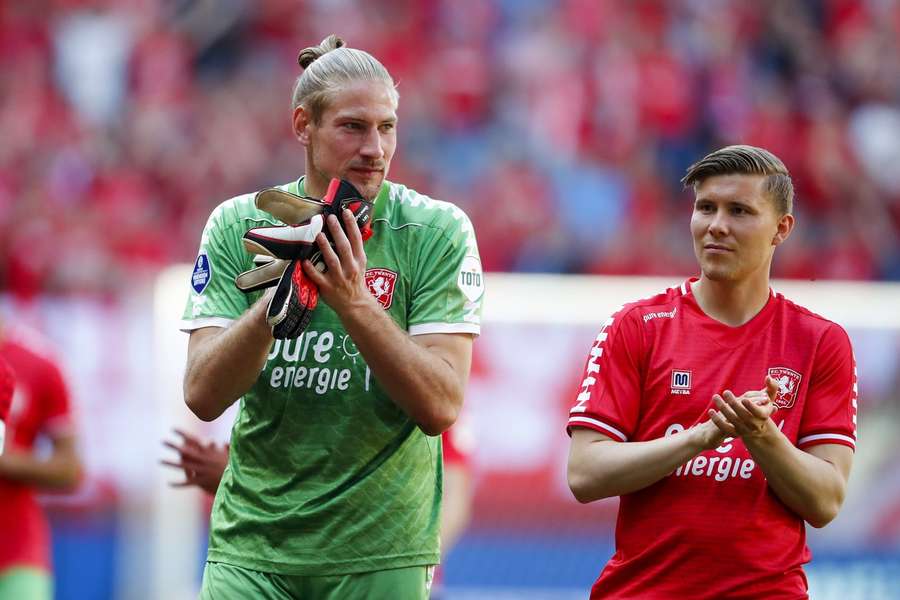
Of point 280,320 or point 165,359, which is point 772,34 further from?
point 280,320

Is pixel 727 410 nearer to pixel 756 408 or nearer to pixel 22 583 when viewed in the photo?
pixel 756 408

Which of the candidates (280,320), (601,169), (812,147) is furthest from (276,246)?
(812,147)

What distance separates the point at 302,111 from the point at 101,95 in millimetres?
9865

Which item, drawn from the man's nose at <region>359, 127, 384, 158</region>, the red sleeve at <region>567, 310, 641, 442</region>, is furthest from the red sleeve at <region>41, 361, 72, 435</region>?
the red sleeve at <region>567, 310, 641, 442</region>

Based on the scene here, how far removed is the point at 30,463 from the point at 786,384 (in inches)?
132

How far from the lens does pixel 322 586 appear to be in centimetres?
376

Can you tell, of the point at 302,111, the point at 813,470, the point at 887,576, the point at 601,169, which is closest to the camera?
the point at 813,470

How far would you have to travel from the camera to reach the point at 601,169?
43.1 feet

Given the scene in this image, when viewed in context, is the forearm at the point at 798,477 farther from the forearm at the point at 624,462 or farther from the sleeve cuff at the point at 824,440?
the forearm at the point at 624,462

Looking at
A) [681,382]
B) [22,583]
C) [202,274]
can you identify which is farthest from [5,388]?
[681,382]

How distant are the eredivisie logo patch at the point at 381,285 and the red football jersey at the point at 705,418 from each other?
61 cm

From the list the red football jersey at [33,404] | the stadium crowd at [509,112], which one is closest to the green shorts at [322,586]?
the red football jersey at [33,404]

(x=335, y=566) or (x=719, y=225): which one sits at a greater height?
(x=719, y=225)

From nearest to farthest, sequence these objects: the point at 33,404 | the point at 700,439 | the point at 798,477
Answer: the point at 700,439, the point at 798,477, the point at 33,404
